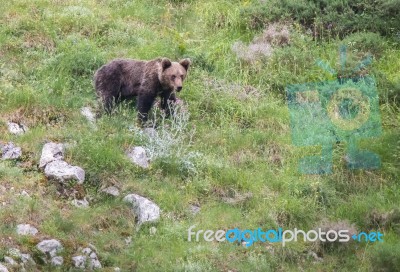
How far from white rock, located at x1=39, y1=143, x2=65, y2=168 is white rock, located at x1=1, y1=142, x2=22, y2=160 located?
36 centimetres

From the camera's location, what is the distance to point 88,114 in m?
12.2

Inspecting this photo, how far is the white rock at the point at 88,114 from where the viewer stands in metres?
12.0

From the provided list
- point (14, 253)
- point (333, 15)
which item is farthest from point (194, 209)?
point (333, 15)

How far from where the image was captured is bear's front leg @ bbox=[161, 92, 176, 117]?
12305 mm

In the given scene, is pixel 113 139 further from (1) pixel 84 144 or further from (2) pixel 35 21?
(2) pixel 35 21

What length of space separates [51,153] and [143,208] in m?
1.61

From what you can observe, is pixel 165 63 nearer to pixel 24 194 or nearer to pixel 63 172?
pixel 63 172

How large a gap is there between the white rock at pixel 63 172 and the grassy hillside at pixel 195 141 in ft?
0.36

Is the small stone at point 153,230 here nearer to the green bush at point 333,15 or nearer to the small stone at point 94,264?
the small stone at point 94,264

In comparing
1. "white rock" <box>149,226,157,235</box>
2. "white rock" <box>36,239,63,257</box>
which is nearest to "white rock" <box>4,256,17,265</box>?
"white rock" <box>36,239,63,257</box>

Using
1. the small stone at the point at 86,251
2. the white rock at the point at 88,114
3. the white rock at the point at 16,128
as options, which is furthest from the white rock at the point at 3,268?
the white rock at the point at 88,114

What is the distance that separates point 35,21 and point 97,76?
8.43 ft

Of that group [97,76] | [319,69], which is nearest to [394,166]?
[319,69]

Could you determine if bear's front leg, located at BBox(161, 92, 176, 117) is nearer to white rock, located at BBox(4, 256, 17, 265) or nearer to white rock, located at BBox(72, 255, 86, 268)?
white rock, located at BBox(72, 255, 86, 268)
